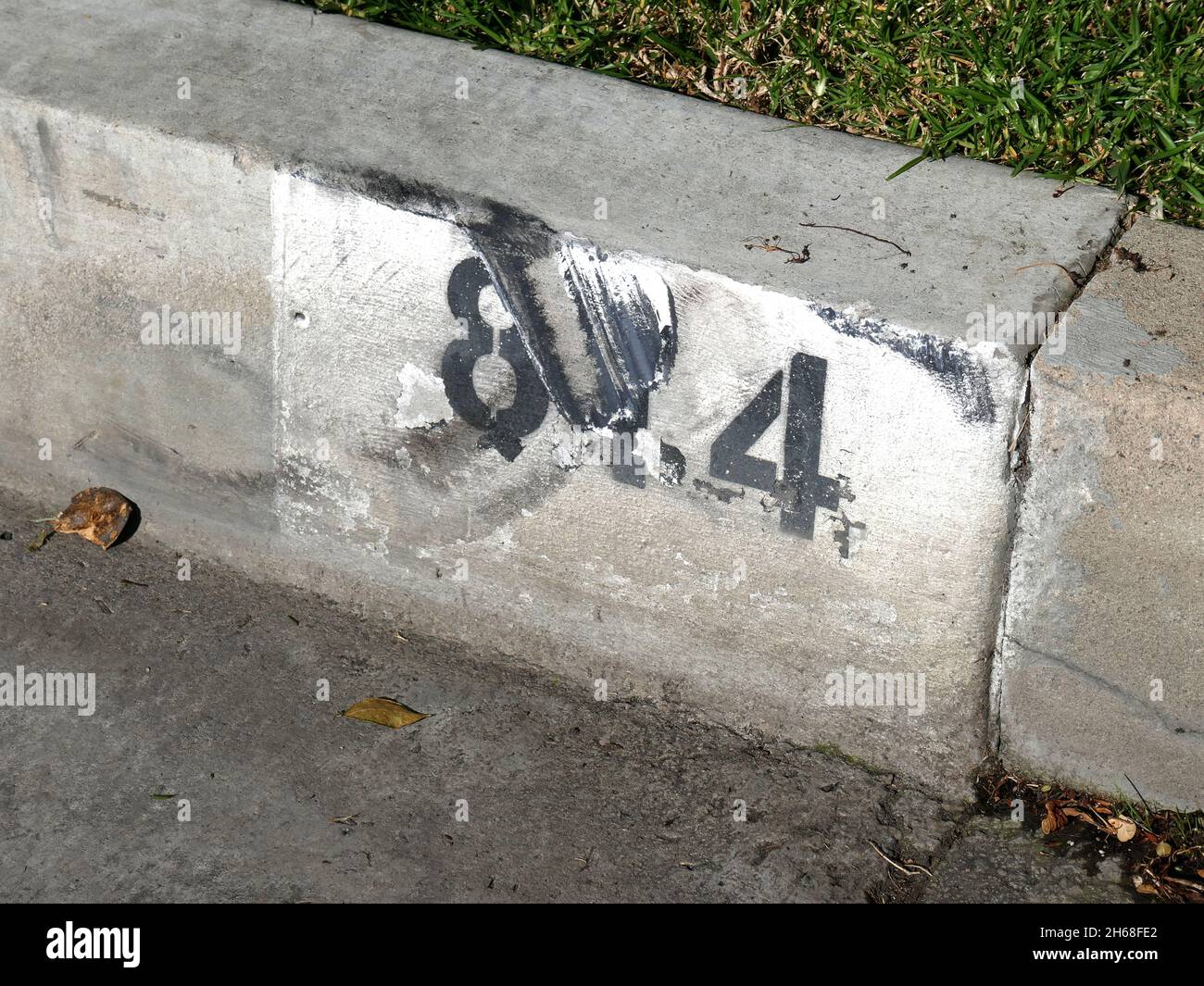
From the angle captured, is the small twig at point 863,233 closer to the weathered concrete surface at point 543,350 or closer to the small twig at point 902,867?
the weathered concrete surface at point 543,350

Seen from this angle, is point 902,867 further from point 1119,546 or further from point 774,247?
point 774,247

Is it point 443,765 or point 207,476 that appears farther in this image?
point 207,476

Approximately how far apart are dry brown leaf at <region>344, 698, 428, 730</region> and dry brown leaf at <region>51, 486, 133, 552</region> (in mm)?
964

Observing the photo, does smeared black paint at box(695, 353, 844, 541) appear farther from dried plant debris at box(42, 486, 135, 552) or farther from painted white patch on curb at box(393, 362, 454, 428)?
dried plant debris at box(42, 486, 135, 552)

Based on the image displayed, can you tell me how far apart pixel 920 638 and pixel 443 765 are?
3.77ft

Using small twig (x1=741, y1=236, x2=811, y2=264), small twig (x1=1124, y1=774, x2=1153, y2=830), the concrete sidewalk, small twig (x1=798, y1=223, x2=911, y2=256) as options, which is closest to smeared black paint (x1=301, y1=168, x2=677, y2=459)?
small twig (x1=741, y1=236, x2=811, y2=264)

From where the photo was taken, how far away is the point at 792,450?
294 centimetres

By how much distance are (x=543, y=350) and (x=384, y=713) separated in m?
0.98

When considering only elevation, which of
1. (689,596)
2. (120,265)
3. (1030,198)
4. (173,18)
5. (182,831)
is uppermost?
(173,18)

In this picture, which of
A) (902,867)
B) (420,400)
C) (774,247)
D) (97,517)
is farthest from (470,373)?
(902,867)

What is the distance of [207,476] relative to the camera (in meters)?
3.62

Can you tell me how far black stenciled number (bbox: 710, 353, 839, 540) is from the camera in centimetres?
288

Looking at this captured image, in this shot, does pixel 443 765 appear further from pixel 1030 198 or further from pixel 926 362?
pixel 1030 198
